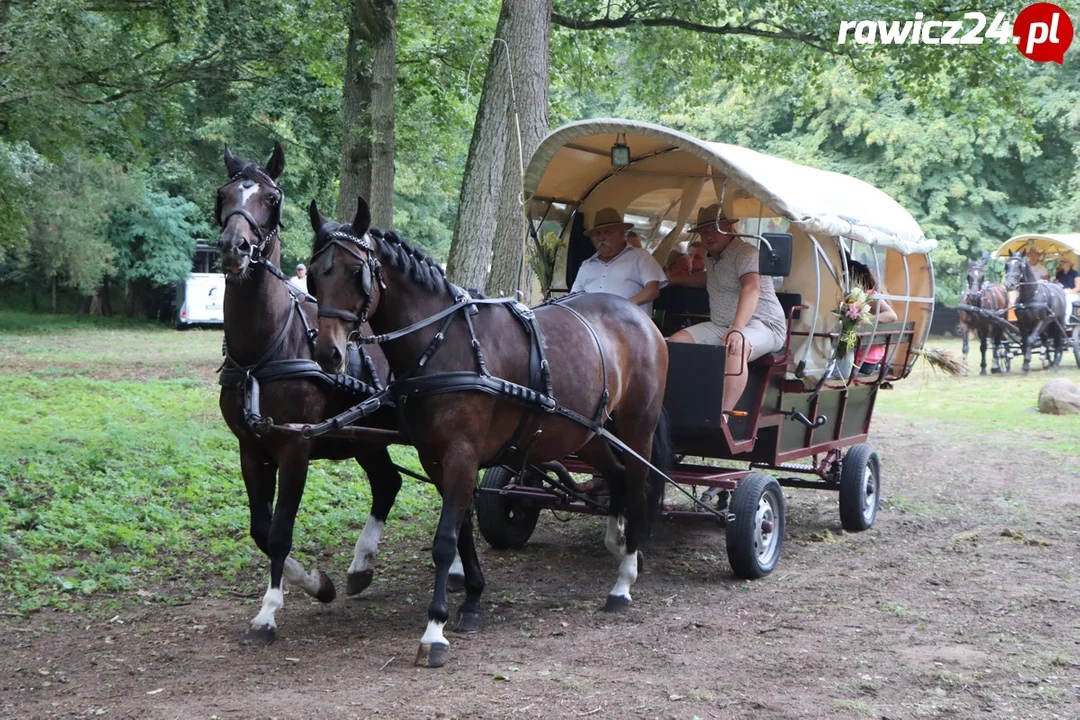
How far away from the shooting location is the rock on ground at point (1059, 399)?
52.3ft

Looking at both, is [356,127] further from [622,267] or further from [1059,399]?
[1059,399]

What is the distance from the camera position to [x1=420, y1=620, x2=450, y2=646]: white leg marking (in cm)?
501

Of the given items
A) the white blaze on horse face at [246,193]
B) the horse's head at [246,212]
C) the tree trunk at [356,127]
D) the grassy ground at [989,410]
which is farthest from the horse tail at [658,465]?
the tree trunk at [356,127]

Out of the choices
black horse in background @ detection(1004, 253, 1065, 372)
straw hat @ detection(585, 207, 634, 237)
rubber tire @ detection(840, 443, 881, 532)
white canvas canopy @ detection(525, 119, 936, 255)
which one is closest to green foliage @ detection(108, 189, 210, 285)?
black horse in background @ detection(1004, 253, 1065, 372)

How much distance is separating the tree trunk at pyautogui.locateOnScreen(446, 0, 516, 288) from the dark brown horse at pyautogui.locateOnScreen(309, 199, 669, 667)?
304 cm

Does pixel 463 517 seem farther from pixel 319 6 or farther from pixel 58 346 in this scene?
pixel 58 346

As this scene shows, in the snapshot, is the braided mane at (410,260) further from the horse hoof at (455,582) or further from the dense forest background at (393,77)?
the dense forest background at (393,77)

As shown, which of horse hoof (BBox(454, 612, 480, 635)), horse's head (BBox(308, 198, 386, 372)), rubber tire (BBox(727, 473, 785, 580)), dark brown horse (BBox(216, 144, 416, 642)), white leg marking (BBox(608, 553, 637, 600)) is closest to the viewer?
horse's head (BBox(308, 198, 386, 372))

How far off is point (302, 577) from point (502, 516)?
188 cm

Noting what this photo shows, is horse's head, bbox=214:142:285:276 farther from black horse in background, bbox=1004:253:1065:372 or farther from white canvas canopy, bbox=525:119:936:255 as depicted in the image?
black horse in background, bbox=1004:253:1065:372

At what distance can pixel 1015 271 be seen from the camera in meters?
22.0

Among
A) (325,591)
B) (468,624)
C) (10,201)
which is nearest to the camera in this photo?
(468,624)

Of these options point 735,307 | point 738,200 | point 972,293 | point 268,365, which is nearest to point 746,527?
point 735,307

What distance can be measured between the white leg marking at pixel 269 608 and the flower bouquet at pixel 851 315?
399cm
